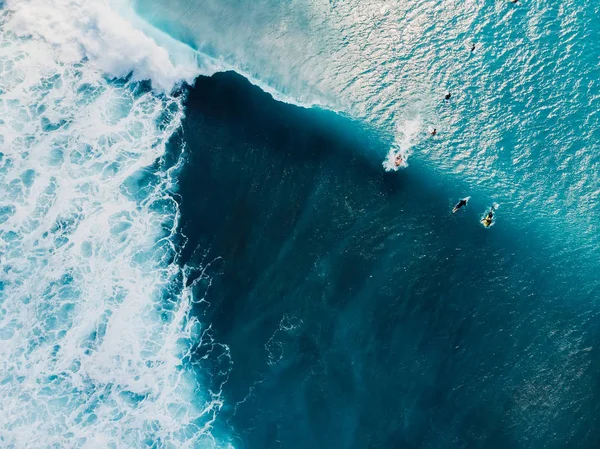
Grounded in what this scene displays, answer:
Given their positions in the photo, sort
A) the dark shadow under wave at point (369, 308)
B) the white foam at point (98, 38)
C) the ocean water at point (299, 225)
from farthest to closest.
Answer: the white foam at point (98, 38) < the ocean water at point (299, 225) < the dark shadow under wave at point (369, 308)

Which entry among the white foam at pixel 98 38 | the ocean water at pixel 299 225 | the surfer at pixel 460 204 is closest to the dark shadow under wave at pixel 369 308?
the ocean water at pixel 299 225

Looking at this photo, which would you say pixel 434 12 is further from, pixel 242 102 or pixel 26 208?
pixel 26 208

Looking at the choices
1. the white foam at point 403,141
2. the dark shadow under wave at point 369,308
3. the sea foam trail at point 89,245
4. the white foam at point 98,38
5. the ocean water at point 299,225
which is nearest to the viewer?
the dark shadow under wave at point 369,308

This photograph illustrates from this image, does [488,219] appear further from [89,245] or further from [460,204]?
[89,245]

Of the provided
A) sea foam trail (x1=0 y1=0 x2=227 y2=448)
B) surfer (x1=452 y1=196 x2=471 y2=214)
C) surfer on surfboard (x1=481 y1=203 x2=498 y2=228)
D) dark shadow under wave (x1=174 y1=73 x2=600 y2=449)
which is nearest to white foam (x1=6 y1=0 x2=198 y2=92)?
sea foam trail (x1=0 y1=0 x2=227 y2=448)

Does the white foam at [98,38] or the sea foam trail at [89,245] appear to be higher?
the white foam at [98,38]

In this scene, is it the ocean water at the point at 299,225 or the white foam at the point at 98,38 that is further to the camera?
the white foam at the point at 98,38

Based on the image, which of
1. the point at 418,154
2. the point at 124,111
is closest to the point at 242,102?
the point at 124,111

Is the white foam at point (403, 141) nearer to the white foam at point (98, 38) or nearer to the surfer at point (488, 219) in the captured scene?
the surfer at point (488, 219)

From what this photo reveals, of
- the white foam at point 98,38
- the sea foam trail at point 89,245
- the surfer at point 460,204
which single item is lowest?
the sea foam trail at point 89,245
